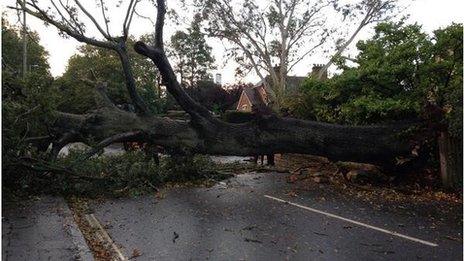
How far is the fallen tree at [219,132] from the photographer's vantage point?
9742 mm

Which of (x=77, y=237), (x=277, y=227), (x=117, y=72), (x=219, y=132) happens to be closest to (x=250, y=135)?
(x=219, y=132)

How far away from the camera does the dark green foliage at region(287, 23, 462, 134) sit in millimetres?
9562

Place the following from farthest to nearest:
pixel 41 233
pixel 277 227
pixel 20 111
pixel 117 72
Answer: pixel 117 72 < pixel 20 111 < pixel 277 227 < pixel 41 233

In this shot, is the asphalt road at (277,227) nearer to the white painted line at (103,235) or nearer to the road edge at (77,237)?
the white painted line at (103,235)

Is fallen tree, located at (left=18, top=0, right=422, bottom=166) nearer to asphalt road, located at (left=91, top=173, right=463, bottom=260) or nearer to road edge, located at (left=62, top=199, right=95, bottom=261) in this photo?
asphalt road, located at (left=91, top=173, right=463, bottom=260)

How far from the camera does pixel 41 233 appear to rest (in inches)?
240

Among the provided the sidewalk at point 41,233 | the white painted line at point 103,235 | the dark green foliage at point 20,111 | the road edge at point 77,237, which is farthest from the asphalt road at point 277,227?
the dark green foliage at point 20,111

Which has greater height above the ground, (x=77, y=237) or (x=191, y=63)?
(x=191, y=63)

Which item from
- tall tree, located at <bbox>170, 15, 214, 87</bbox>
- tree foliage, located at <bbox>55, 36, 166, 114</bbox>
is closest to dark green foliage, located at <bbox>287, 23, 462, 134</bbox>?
tree foliage, located at <bbox>55, 36, 166, 114</bbox>

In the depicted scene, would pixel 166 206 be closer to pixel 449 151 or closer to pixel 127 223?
pixel 127 223

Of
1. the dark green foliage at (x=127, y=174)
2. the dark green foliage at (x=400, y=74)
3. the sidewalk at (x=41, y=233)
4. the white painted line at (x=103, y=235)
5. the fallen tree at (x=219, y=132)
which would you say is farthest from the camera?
the fallen tree at (x=219, y=132)

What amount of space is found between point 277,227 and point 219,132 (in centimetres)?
371

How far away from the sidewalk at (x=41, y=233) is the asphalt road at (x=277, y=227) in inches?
22.7

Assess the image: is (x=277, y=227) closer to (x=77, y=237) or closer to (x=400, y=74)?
(x=77, y=237)
